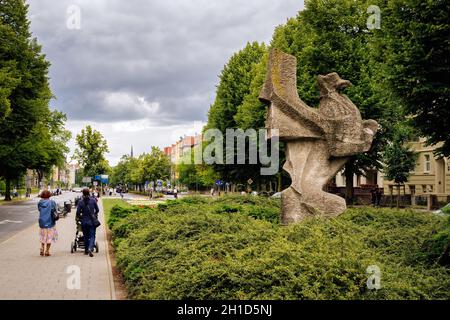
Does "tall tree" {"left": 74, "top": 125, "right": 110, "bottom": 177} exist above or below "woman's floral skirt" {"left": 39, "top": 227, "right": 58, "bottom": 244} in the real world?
above

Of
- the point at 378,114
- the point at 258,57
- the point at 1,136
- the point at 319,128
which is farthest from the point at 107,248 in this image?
the point at 258,57

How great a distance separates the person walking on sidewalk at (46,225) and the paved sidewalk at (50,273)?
308 millimetres

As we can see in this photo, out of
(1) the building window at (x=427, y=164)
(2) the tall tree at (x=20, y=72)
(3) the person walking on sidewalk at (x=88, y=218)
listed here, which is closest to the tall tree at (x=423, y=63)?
(3) the person walking on sidewalk at (x=88, y=218)

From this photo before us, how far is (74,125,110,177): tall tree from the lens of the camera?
7612 centimetres

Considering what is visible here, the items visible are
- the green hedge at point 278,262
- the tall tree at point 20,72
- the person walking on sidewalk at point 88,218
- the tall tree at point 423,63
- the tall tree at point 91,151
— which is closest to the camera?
the green hedge at point 278,262

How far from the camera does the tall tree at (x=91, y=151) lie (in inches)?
2997

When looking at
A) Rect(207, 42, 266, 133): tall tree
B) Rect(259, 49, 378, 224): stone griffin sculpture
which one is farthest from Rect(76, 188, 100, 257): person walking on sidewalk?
Rect(207, 42, 266, 133): tall tree

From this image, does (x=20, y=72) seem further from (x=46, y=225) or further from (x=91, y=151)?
(x=91, y=151)

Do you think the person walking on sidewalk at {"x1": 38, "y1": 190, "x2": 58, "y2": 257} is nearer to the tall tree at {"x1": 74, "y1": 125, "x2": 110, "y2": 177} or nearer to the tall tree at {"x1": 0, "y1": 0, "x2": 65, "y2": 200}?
the tall tree at {"x1": 0, "y1": 0, "x2": 65, "y2": 200}

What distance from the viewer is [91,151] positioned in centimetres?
7738

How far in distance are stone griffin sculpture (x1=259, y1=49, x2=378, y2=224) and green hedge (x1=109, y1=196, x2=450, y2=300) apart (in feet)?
13.1

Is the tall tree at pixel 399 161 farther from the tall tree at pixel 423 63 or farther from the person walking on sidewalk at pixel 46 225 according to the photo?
the person walking on sidewalk at pixel 46 225

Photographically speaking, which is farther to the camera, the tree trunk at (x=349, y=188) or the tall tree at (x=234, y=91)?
the tall tree at (x=234, y=91)
